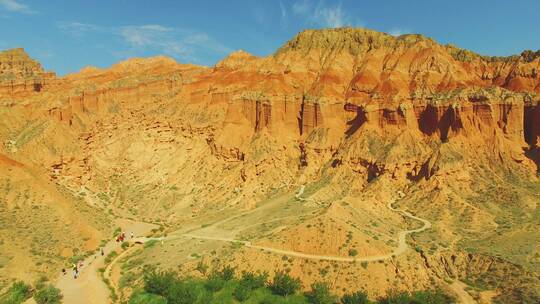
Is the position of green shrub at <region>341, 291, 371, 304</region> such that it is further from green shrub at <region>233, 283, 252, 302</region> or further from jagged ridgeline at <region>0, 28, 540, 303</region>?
green shrub at <region>233, 283, 252, 302</region>

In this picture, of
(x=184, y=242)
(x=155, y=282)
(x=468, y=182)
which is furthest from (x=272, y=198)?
(x=155, y=282)

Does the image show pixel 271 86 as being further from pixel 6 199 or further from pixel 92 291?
pixel 92 291

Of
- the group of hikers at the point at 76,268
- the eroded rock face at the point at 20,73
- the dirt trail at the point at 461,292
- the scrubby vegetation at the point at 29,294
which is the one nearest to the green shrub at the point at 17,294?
the scrubby vegetation at the point at 29,294

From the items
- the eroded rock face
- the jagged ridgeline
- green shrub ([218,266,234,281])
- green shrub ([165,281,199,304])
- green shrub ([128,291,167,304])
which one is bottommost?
green shrub ([128,291,167,304])

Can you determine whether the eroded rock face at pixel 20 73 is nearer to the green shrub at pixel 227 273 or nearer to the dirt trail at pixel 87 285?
the dirt trail at pixel 87 285

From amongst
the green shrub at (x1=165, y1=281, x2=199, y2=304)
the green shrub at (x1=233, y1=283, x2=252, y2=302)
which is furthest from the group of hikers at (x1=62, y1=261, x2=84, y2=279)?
the green shrub at (x1=233, y1=283, x2=252, y2=302)
